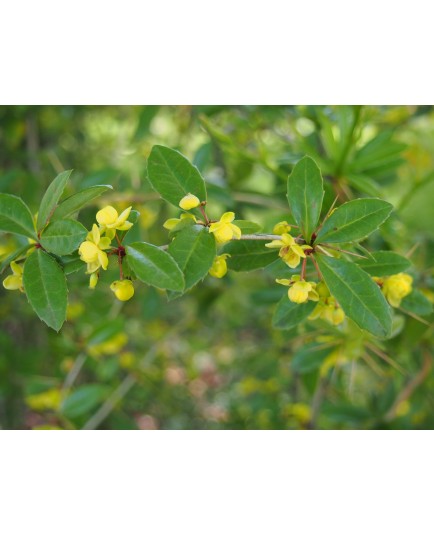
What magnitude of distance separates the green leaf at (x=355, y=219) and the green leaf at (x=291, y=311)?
0.11 m

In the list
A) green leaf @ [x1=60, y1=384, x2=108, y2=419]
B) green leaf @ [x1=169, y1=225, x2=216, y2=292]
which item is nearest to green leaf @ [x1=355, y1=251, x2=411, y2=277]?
green leaf @ [x1=169, y1=225, x2=216, y2=292]

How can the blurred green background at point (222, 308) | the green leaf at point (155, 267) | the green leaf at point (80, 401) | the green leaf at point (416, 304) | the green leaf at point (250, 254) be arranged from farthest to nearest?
the green leaf at point (80, 401) → the blurred green background at point (222, 308) → the green leaf at point (416, 304) → the green leaf at point (250, 254) → the green leaf at point (155, 267)

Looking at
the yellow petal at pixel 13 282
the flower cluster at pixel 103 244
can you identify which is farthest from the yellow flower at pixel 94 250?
the yellow petal at pixel 13 282

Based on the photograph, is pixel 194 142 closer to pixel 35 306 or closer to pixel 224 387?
pixel 224 387

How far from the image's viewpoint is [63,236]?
0.59m

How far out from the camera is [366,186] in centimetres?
96

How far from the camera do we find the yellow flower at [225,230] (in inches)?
23.1

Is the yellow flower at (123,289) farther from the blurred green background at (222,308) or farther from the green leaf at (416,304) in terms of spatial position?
the green leaf at (416,304)

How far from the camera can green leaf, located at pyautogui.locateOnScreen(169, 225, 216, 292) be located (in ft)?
1.89

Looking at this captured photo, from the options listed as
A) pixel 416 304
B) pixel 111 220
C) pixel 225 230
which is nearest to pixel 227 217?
pixel 225 230

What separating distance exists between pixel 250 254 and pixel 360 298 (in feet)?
0.47

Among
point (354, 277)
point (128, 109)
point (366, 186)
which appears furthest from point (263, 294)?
point (128, 109)

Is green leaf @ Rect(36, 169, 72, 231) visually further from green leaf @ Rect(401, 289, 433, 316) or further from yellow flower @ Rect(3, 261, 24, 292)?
green leaf @ Rect(401, 289, 433, 316)

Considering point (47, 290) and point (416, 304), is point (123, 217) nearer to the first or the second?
point (47, 290)
